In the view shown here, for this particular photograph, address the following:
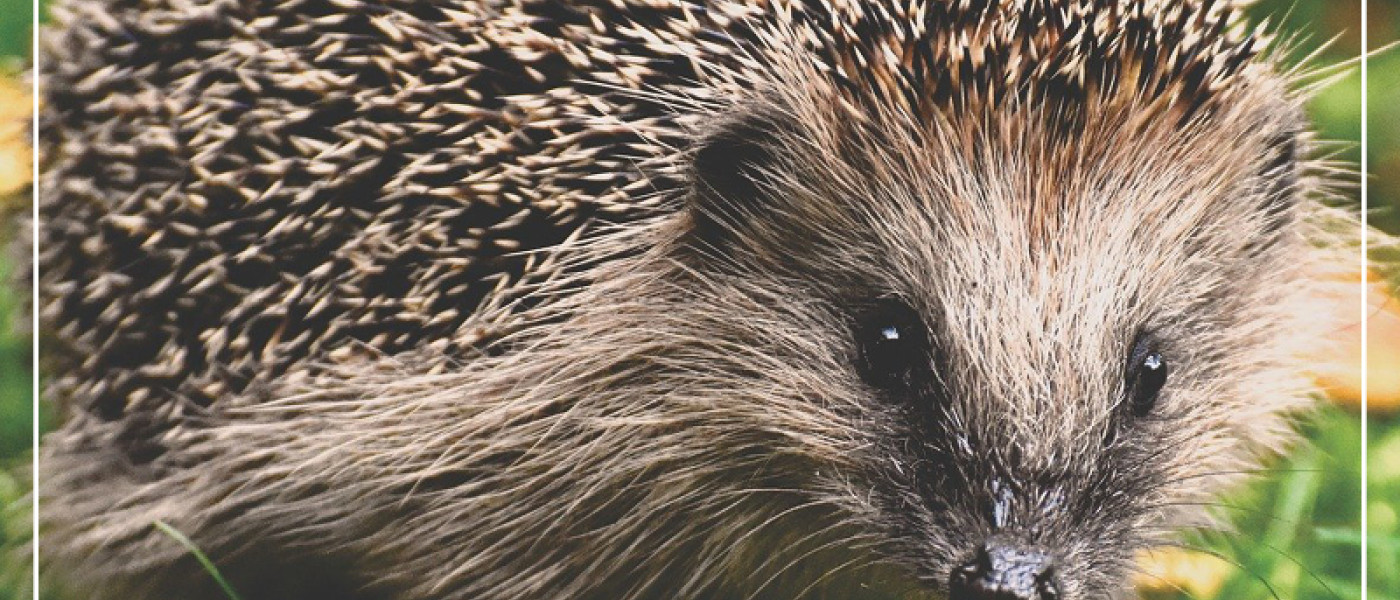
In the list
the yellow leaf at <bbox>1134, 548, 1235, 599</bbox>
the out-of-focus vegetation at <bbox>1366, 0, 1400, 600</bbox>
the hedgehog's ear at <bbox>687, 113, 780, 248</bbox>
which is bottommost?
the yellow leaf at <bbox>1134, 548, 1235, 599</bbox>

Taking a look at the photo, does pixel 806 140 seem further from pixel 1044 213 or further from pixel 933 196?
pixel 1044 213

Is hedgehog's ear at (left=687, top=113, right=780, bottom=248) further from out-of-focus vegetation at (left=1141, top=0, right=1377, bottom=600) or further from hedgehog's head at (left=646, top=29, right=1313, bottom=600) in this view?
out-of-focus vegetation at (left=1141, top=0, right=1377, bottom=600)

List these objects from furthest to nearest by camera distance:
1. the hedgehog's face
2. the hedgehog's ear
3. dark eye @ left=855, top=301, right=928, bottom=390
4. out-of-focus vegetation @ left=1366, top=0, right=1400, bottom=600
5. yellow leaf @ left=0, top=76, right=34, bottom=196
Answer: out-of-focus vegetation @ left=1366, top=0, right=1400, bottom=600 → yellow leaf @ left=0, top=76, right=34, bottom=196 → the hedgehog's ear → dark eye @ left=855, top=301, right=928, bottom=390 → the hedgehog's face

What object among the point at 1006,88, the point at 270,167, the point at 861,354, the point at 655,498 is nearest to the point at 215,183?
the point at 270,167

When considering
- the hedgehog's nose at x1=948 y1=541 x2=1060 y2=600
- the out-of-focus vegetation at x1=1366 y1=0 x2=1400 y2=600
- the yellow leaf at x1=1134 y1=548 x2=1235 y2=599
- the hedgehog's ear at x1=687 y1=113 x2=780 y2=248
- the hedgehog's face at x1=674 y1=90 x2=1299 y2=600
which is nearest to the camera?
the hedgehog's nose at x1=948 y1=541 x2=1060 y2=600

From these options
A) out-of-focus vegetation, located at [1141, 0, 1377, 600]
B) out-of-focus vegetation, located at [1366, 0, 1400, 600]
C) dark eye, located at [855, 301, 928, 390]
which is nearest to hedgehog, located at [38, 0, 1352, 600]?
dark eye, located at [855, 301, 928, 390]

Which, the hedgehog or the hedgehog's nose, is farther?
the hedgehog

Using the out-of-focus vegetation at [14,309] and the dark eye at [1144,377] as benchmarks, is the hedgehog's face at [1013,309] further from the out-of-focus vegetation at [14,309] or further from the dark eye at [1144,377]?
the out-of-focus vegetation at [14,309]

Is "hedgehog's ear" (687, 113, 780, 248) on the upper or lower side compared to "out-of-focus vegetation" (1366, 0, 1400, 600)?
upper
